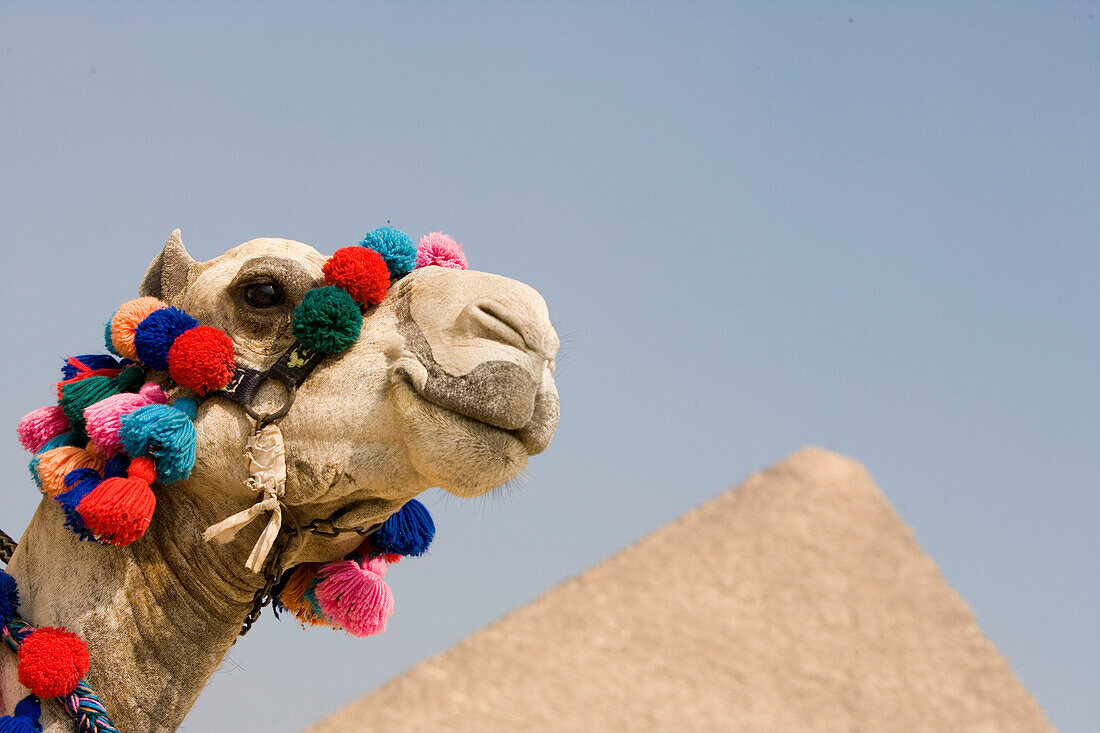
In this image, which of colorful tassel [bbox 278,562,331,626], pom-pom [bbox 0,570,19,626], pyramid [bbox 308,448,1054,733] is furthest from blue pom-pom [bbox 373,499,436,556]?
pyramid [bbox 308,448,1054,733]

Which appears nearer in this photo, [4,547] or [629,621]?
[4,547]

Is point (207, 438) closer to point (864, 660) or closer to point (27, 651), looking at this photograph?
point (27, 651)

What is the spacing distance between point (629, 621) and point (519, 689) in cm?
534

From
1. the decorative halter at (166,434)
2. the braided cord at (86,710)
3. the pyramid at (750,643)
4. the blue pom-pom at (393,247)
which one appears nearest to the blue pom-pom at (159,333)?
the decorative halter at (166,434)

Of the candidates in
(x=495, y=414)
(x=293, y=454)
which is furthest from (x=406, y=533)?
(x=495, y=414)

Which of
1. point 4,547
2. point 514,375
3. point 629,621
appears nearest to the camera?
point 514,375

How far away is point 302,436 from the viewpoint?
2.03 m

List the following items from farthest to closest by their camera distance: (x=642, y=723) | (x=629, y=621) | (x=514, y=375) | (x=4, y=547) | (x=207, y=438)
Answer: (x=629, y=621)
(x=642, y=723)
(x=4, y=547)
(x=207, y=438)
(x=514, y=375)

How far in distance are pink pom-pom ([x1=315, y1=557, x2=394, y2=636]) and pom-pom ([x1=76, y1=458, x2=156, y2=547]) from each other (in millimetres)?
314

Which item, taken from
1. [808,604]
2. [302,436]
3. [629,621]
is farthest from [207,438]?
[808,604]

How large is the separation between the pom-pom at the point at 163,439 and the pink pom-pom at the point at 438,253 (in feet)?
1.40

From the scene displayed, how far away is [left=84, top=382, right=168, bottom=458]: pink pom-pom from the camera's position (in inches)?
80.4

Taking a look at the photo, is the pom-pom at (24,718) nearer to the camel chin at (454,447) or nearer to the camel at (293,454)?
the camel at (293,454)

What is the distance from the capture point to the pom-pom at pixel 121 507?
6.45 ft
